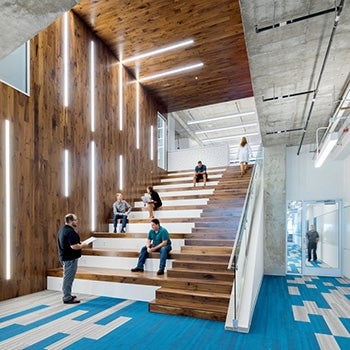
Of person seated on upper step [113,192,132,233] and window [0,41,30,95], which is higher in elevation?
window [0,41,30,95]

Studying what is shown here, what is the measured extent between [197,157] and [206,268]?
25.3 ft

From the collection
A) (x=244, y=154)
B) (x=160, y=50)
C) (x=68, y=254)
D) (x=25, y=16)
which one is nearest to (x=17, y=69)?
(x=25, y=16)

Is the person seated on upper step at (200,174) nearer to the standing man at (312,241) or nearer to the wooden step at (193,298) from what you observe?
the standing man at (312,241)

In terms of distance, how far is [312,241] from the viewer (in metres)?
9.70

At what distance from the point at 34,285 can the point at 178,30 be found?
21.5ft

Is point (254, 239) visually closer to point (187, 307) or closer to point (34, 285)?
point (187, 307)

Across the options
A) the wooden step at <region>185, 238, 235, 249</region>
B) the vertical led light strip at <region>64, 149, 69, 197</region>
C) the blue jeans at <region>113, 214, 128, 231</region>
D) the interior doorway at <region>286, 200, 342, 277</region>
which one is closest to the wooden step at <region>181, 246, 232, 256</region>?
the wooden step at <region>185, 238, 235, 249</region>

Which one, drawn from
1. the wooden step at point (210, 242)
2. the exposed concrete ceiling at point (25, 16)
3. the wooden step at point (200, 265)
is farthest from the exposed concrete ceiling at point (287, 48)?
the wooden step at point (200, 265)

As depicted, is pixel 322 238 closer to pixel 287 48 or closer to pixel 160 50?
pixel 287 48

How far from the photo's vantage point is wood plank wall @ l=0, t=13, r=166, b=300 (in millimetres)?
4883

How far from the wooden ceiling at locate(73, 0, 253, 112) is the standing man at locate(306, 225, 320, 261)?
5.45 m

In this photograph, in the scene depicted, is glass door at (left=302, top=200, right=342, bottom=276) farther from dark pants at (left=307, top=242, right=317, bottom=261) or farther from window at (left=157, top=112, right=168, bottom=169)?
window at (left=157, top=112, right=168, bottom=169)

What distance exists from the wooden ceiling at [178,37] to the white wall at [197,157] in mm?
2856

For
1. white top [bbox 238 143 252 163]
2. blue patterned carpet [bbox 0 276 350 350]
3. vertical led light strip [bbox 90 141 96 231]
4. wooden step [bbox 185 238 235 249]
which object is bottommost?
blue patterned carpet [bbox 0 276 350 350]
